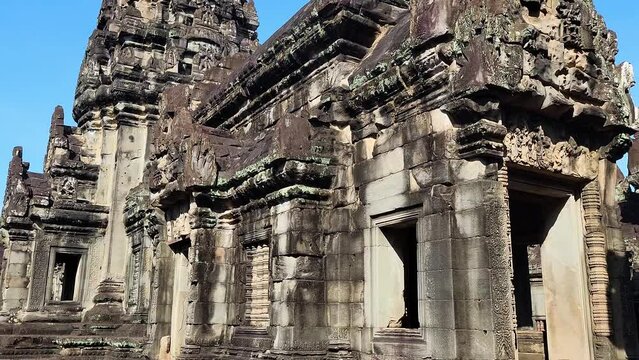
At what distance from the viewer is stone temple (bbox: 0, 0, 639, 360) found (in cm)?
650

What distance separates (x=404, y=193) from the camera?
290 inches

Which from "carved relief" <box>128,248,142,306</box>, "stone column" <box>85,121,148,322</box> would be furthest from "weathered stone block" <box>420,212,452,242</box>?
"stone column" <box>85,121,148,322</box>

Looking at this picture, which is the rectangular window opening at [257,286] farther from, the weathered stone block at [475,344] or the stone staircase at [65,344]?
the stone staircase at [65,344]

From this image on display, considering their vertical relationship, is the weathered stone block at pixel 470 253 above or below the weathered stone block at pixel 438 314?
above

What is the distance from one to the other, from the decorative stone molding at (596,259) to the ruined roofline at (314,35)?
3863 mm

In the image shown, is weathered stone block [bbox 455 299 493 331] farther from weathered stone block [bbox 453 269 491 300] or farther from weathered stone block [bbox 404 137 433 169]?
weathered stone block [bbox 404 137 433 169]

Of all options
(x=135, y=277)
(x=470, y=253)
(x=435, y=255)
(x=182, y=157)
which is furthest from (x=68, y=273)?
(x=470, y=253)

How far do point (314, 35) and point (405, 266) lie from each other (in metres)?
3.92

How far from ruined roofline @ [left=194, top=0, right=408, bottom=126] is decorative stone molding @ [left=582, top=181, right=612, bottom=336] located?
3863 millimetres

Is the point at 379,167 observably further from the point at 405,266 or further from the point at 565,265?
the point at 565,265

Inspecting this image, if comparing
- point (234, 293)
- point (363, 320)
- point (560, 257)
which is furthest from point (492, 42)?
point (234, 293)

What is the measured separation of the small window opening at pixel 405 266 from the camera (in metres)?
7.87

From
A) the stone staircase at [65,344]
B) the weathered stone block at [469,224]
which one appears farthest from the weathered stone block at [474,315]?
the stone staircase at [65,344]

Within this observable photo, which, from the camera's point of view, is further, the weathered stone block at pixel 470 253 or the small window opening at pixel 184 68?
the small window opening at pixel 184 68
